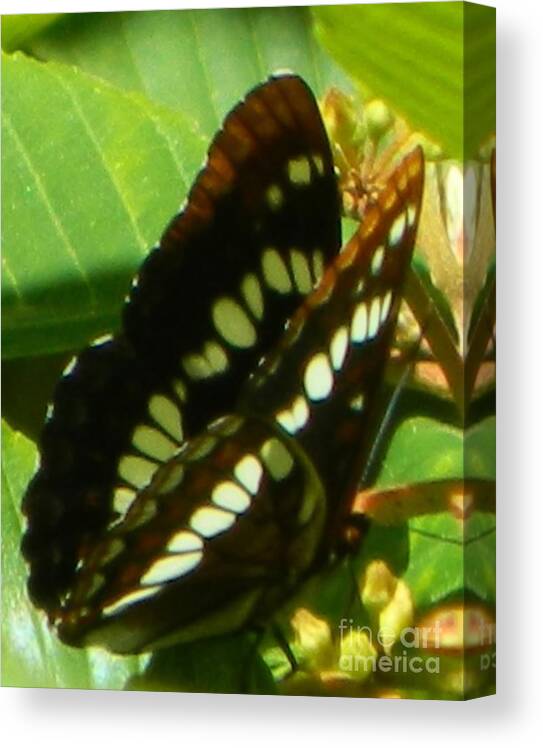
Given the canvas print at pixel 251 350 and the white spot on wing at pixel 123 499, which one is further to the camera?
the white spot on wing at pixel 123 499

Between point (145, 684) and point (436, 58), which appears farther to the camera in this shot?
point (145, 684)

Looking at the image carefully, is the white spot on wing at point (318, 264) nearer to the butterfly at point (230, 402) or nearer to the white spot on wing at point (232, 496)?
the butterfly at point (230, 402)

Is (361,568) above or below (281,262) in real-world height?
below

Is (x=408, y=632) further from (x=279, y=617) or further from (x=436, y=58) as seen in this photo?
(x=436, y=58)

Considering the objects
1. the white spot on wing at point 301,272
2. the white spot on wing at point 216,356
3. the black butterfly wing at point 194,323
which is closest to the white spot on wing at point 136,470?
the black butterfly wing at point 194,323

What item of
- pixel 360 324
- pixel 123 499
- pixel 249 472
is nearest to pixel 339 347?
pixel 360 324

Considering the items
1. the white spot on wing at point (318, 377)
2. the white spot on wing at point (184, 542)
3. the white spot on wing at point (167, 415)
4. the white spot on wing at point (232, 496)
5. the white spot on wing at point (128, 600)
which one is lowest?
the white spot on wing at point (128, 600)

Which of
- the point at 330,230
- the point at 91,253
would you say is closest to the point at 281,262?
the point at 330,230
